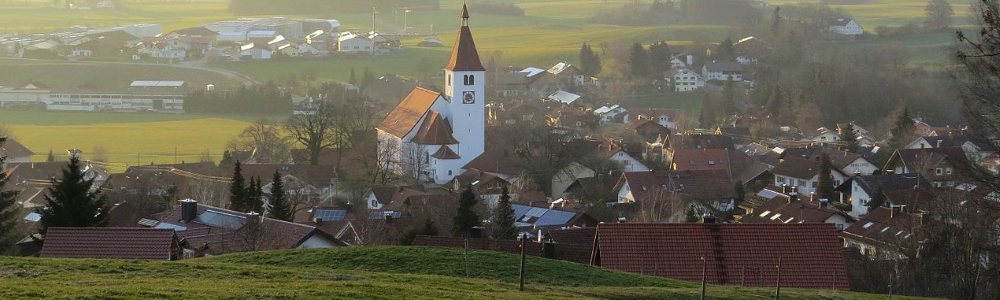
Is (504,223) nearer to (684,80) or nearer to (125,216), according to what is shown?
(125,216)

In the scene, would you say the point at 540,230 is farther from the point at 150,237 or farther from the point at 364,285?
the point at 364,285

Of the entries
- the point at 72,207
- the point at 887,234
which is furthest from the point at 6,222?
the point at 887,234

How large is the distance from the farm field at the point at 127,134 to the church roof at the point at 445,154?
12.3 metres

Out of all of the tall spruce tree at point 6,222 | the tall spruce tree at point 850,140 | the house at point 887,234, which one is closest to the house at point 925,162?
the tall spruce tree at point 850,140

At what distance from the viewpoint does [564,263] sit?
23.0 meters

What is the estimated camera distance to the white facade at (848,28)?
12403 cm

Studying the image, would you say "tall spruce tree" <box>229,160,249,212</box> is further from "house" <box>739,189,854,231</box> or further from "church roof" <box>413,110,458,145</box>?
"church roof" <box>413,110,458,145</box>

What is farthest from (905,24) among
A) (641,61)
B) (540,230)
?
(540,230)

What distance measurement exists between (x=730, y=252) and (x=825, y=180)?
26.6 meters

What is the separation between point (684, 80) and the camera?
98.5 m

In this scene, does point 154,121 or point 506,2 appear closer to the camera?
point 154,121

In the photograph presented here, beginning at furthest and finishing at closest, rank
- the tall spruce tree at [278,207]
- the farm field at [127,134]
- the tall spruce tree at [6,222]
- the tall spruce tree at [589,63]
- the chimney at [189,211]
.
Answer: the tall spruce tree at [589,63] < the farm field at [127,134] < the tall spruce tree at [278,207] < the chimney at [189,211] < the tall spruce tree at [6,222]

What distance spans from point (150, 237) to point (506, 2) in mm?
157080

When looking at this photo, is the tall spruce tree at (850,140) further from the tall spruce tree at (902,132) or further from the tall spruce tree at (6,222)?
the tall spruce tree at (6,222)
